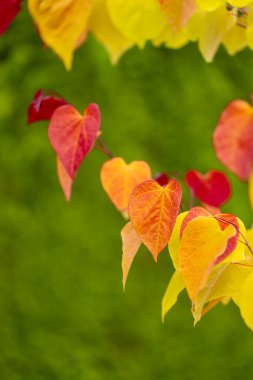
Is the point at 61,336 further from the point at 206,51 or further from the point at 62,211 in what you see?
the point at 206,51

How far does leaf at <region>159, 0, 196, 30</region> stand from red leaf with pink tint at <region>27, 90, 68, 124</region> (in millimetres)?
204

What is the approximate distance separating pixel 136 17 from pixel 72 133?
143 millimetres

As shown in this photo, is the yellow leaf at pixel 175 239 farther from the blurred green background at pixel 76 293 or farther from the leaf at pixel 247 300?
the blurred green background at pixel 76 293

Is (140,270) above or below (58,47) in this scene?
below

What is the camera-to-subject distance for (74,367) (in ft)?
6.25

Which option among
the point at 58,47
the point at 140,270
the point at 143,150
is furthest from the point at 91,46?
the point at 58,47

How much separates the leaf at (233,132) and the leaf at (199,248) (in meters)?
0.48

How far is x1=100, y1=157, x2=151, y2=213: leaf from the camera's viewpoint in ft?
3.08

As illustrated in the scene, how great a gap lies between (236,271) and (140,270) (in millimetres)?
1182

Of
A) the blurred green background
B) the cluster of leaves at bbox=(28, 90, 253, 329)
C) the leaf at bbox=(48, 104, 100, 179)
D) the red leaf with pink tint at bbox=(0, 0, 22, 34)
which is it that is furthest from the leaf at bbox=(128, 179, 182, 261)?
the blurred green background

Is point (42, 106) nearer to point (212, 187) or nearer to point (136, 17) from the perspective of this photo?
point (136, 17)

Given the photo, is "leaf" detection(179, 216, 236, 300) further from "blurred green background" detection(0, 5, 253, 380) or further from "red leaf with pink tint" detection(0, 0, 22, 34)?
"blurred green background" detection(0, 5, 253, 380)

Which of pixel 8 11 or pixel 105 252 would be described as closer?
pixel 8 11

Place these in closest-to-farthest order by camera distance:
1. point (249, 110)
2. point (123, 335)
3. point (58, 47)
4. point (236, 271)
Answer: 1. point (236, 271)
2. point (58, 47)
3. point (249, 110)
4. point (123, 335)
